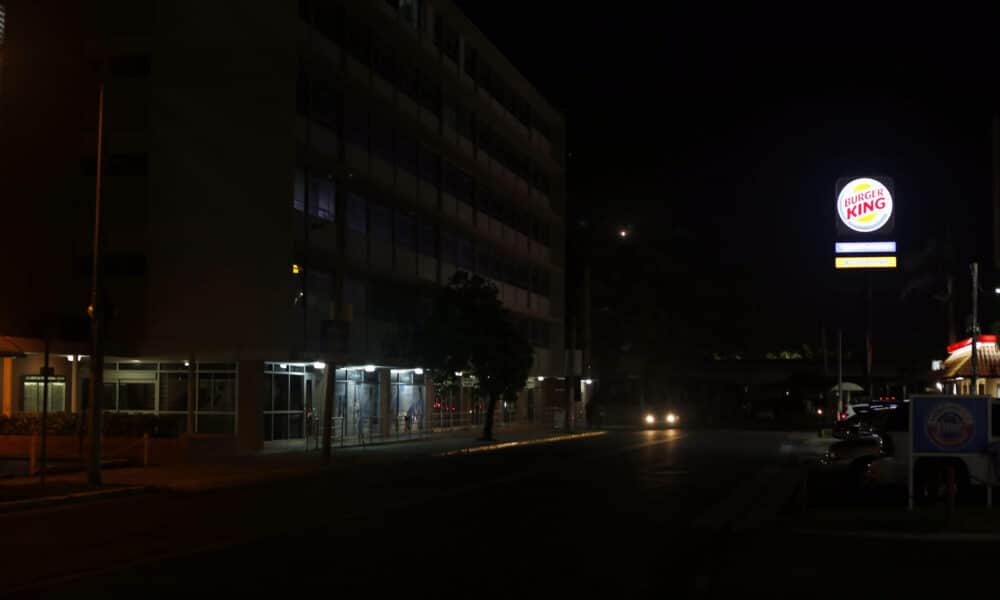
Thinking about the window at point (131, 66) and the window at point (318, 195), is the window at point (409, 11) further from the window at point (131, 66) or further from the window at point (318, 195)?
the window at point (131, 66)

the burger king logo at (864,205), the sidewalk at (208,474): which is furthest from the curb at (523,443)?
the burger king logo at (864,205)

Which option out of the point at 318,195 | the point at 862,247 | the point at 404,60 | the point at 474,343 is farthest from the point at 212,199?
the point at 862,247

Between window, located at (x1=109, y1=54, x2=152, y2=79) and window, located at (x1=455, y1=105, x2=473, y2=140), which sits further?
window, located at (x1=455, y1=105, x2=473, y2=140)

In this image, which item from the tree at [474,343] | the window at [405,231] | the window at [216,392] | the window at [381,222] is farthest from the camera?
the window at [405,231]

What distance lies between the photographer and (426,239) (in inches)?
2128

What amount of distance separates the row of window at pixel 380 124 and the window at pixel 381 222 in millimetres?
2144

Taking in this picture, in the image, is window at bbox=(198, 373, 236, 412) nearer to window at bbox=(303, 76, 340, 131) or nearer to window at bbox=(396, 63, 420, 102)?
window at bbox=(303, 76, 340, 131)

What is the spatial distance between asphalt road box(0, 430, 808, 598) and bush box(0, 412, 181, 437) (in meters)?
6.75

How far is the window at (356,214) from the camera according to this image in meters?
45.4

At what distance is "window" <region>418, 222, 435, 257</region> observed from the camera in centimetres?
5322

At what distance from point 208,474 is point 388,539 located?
45.2 ft

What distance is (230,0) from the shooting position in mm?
38781

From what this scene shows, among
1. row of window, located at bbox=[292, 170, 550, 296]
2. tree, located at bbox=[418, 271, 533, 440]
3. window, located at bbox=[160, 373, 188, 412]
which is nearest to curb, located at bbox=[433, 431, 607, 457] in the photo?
tree, located at bbox=[418, 271, 533, 440]

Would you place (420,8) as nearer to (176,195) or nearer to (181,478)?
(176,195)
